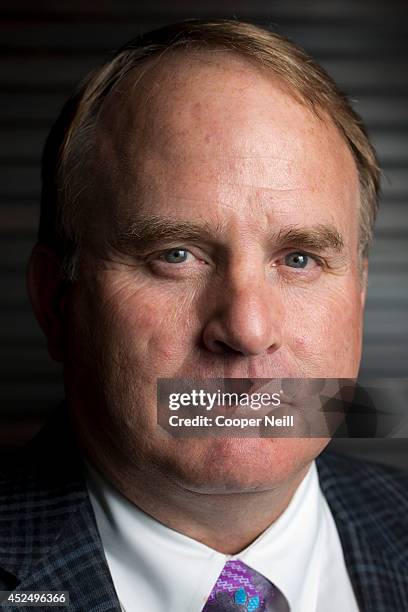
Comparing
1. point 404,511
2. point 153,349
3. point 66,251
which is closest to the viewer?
point 153,349

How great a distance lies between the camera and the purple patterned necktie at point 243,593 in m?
1.38

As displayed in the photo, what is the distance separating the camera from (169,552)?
1429mm

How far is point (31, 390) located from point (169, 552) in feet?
3.76

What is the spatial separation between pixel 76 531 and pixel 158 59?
2.37ft

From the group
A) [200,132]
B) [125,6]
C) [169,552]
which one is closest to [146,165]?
[200,132]

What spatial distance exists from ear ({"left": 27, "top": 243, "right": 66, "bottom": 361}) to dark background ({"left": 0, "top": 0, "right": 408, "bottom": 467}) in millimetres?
835

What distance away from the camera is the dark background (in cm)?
244

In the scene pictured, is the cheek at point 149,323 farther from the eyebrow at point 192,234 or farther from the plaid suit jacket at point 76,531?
the plaid suit jacket at point 76,531

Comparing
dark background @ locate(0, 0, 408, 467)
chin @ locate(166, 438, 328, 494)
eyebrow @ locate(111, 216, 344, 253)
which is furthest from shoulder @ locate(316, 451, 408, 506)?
dark background @ locate(0, 0, 408, 467)

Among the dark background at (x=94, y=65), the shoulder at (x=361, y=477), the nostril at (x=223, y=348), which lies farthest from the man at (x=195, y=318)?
the dark background at (x=94, y=65)

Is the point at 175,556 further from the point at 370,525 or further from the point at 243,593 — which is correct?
the point at 370,525

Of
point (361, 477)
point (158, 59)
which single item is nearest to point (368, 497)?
point (361, 477)

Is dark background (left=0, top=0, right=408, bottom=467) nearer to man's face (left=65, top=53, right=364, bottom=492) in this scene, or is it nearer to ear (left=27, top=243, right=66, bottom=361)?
ear (left=27, top=243, right=66, bottom=361)

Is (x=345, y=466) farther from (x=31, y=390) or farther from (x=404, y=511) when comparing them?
(x=31, y=390)
